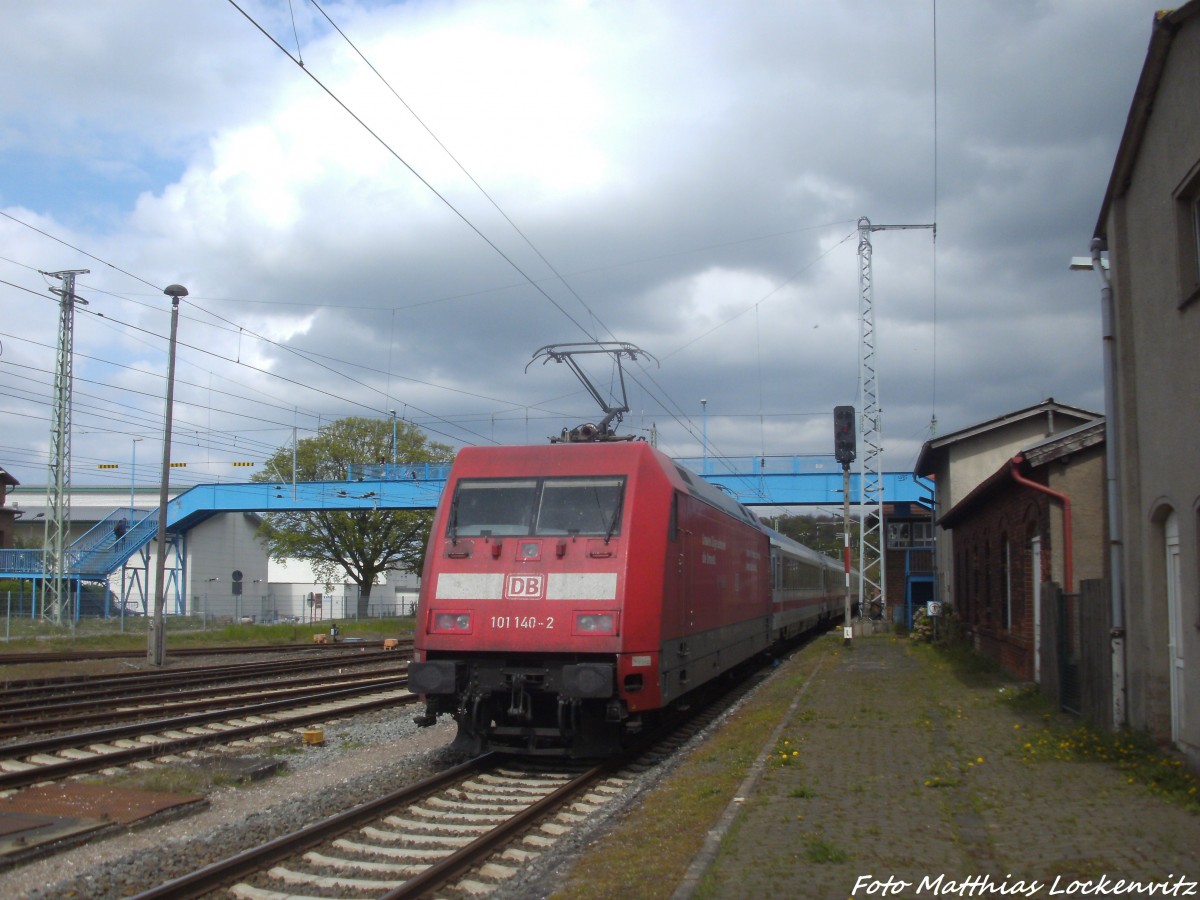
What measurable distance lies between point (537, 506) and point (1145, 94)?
22.2 ft

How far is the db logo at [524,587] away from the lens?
10.2 m

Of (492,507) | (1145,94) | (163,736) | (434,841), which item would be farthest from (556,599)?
(1145,94)

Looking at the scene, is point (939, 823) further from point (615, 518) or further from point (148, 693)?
point (148, 693)

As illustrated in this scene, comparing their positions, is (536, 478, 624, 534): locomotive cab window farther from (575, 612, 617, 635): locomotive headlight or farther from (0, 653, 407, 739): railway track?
(0, 653, 407, 739): railway track

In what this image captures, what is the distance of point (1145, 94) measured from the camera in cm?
934

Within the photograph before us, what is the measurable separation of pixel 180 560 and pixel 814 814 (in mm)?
47391

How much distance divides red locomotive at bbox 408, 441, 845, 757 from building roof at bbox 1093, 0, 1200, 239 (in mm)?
5310

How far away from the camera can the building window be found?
8789 mm

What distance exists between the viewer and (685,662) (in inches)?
456

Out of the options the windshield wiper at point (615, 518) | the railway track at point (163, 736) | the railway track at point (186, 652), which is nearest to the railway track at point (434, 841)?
the windshield wiper at point (615, 518)

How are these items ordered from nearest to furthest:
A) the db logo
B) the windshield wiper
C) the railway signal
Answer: the db logo → the windshield wiper → the railway signal

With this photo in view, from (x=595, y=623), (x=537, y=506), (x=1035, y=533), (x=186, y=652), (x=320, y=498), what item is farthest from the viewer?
(x=320, y=498)

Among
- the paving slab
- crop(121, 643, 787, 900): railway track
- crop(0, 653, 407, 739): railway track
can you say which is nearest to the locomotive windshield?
crop(121, 643, 787, 900): railway track

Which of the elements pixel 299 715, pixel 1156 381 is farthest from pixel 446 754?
pixel 1156 381
